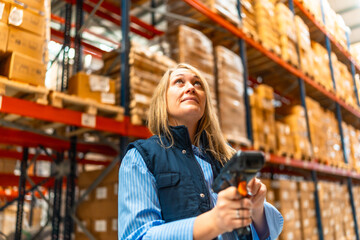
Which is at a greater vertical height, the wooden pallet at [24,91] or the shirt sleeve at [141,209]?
the wooden pallet at [24,91]

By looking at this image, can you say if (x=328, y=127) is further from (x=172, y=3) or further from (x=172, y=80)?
(x=172, y=80)

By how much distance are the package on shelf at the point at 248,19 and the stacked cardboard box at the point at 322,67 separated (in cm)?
223

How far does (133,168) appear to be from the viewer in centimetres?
118

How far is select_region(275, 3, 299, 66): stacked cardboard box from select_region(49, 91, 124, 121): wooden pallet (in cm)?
389

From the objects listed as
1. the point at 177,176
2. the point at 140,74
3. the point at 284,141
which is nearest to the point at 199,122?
the point at 177,176

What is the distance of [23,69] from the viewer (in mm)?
2420

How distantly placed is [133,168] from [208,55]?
3.25 meters

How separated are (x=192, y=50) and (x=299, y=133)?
2.82 meters

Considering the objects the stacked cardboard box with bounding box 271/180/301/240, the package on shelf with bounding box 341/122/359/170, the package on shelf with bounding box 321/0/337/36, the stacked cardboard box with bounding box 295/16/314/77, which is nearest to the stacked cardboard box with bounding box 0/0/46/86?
the stacked cardboard box with bounding box 271/180/301/240

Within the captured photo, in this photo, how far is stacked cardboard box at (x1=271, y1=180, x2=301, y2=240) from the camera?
189 inches

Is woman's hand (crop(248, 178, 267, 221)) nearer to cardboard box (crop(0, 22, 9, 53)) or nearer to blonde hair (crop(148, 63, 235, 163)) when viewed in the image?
blonde hair (crop(148, 63, 235, 163))

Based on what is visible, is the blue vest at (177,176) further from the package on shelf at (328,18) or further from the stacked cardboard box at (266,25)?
the package on shelf at (328,18)

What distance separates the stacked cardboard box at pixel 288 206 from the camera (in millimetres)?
4805

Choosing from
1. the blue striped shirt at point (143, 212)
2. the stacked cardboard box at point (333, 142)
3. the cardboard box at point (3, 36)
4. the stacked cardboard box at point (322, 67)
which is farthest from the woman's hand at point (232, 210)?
the stacked cardboard box at point (322, 67)
